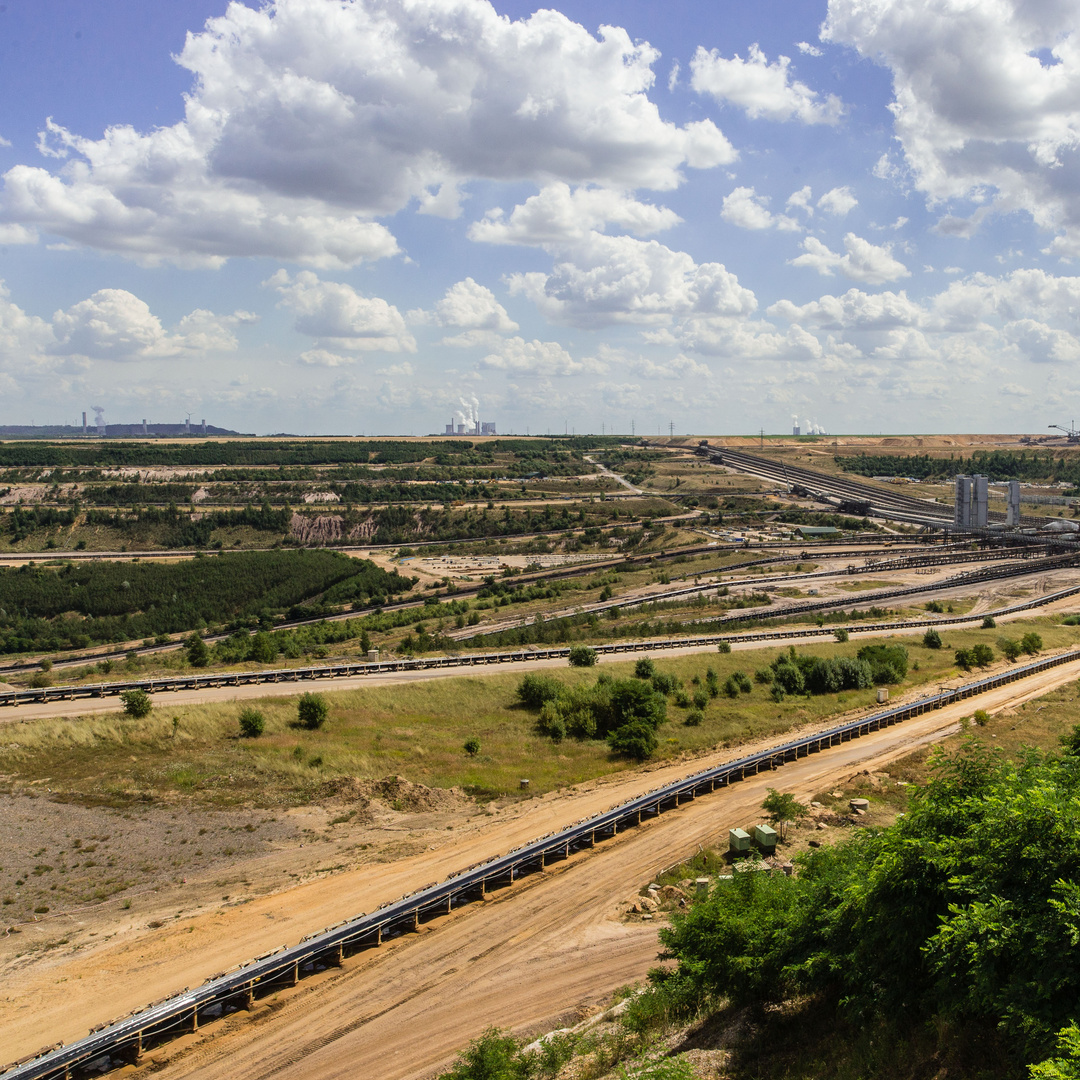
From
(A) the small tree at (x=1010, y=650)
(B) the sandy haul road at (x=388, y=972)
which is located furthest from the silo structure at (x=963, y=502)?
(B) the sandy haul road at (x=388, y=972)

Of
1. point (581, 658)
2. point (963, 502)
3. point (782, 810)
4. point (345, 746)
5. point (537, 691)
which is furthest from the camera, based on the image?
point (963, 502)

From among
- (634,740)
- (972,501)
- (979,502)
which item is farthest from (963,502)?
(634,740)

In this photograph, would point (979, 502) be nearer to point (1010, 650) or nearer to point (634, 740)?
point (1010, 650)

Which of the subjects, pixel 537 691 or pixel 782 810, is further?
pixel 537 691

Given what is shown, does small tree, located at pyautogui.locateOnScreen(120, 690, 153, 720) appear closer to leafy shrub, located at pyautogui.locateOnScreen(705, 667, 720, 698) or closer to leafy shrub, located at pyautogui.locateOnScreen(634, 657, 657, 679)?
leafy shrub, located at pyautogui.locateOnScreen(634, 657, 657, 679)

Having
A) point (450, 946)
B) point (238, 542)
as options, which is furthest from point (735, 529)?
point (450, 946)

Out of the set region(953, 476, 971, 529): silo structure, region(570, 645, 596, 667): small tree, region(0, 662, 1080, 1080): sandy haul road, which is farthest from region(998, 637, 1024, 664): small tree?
region(953, 476, 971, 529): silo structure

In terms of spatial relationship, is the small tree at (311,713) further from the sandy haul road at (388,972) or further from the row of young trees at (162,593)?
the row of young trees at (162,593)
